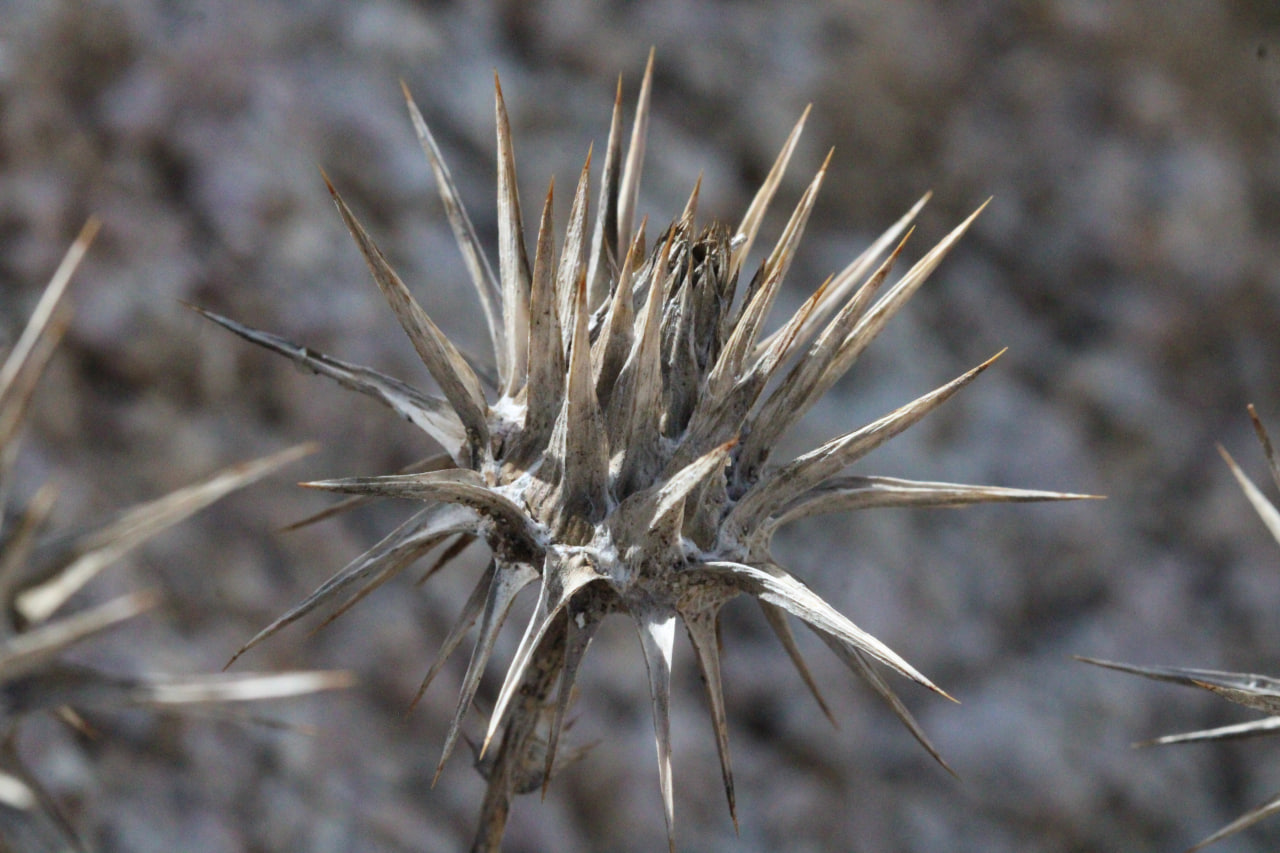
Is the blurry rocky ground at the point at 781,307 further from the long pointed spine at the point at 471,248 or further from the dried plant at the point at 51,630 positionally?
the long pointed spine at the point at 471,248

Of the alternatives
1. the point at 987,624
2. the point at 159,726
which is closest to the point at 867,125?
the point at 987,624

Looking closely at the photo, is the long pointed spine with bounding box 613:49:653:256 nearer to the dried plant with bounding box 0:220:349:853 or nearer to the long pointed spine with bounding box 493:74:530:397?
the long pointed spine with bounding box 493:74:530:397

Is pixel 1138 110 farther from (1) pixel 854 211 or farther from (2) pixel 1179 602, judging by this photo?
(2) pixel 1179 602

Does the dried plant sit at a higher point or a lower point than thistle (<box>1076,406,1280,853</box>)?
lower

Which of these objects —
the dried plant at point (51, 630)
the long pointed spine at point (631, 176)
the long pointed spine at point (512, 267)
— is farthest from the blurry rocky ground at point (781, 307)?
the long pointed spine at point (512, 267)

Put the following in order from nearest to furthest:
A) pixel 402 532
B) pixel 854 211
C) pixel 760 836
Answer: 1. pixel 402 532
2. pixel 760 836
3. pixel 854 211

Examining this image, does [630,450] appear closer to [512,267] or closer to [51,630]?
[512,267]

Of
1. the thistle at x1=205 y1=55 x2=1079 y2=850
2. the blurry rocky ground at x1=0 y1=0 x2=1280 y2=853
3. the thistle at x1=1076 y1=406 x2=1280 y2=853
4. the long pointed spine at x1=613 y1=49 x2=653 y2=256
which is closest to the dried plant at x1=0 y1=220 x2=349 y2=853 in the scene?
the thistle at x1=205 y1=55 x2=1079 y2=850
